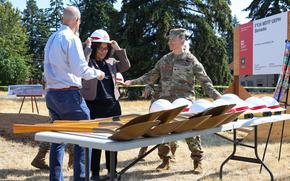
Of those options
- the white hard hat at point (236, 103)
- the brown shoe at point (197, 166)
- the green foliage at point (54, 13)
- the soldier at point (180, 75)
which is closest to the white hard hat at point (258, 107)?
the white hard hat at point (236, 103)

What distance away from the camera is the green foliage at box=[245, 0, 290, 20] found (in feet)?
116

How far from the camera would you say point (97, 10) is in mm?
41500

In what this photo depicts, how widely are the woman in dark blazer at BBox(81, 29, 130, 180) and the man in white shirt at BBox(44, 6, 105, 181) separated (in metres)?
0.76

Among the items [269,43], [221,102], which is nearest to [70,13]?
[221,102]

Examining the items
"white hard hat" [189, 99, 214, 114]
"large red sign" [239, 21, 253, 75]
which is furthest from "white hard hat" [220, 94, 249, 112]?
"large red sign" [239, 21, 253, 75]

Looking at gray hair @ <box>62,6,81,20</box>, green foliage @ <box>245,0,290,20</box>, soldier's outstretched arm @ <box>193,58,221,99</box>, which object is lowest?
soldier's outstretched arm @ <box>193,58,221,99</box>

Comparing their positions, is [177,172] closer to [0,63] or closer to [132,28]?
[132,28]

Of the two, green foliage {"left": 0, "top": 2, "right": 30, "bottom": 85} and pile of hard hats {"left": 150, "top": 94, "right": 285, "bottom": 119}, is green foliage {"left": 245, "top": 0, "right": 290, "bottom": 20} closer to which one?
green foliage {"left": 0, "top": 2, "right": 30, "bottom": 85}

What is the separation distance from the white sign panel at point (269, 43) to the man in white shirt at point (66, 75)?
15.2ft

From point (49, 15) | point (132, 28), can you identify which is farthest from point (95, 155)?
point (49, 15)

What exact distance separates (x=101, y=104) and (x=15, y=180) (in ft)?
4.41

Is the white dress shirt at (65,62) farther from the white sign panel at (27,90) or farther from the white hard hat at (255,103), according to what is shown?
the white sign panel at (27,90)

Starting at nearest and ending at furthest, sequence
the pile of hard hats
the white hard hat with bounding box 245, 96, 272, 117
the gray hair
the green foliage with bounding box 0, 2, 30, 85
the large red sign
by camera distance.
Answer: the pile of hard hats
the gray hair
the white hard hat with bounding box 245, 96, 272, 117
the large red sign
the green foliage with bounding box 0, 2, 30, 85

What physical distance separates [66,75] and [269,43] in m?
5.04
